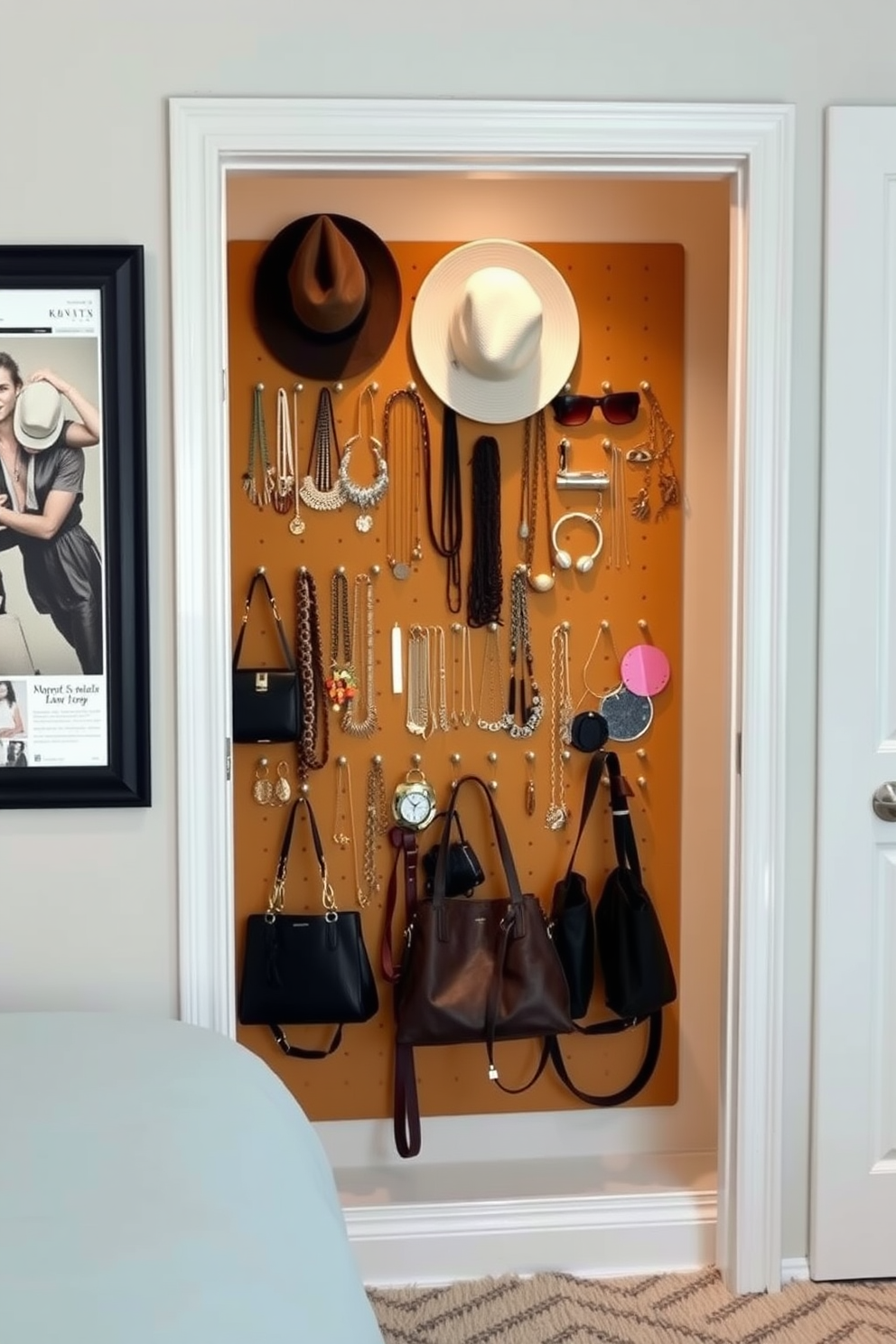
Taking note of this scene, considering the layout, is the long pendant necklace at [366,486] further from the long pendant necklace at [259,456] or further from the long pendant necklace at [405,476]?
the long pendant necklace at [259,456]

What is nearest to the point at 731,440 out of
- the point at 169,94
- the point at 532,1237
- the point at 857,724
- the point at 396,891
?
the point at 857,724

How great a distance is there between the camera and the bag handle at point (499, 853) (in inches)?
102

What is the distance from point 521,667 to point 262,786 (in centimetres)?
63

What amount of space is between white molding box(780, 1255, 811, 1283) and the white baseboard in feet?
0.55

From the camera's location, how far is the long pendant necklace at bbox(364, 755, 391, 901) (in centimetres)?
275

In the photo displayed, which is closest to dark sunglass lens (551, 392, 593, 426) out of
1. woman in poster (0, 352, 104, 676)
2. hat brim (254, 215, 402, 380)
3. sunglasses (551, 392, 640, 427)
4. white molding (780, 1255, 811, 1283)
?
sunglasses (551, 392, 640, 427)

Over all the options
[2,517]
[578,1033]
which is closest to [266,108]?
[2,517]

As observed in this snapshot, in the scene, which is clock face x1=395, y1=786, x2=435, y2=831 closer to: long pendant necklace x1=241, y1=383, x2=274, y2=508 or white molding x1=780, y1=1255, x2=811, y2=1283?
long pendant necklace x1=241, y1=383, x2=274, y2=508

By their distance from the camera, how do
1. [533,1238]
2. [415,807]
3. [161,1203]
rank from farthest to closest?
1. [415,807]
2. [533,1238]
3. [161,1203]

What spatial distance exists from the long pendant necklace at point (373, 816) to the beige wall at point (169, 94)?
0.72m

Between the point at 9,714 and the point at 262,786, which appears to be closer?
the point at 9,714

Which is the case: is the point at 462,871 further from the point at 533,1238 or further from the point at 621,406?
the point at 621,406

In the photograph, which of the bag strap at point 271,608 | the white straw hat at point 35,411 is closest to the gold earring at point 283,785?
the bag strap at point 271,608

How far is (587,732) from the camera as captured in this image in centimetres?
276
